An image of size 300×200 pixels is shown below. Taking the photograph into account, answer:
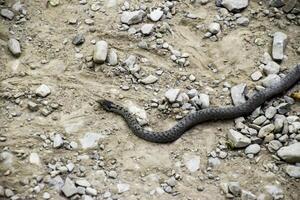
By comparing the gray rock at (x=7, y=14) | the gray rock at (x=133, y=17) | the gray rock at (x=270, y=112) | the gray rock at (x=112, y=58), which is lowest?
the gray rock at (x=270, y=112)

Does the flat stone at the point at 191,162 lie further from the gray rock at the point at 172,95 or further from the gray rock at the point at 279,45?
the gray rock at the point at 279,45

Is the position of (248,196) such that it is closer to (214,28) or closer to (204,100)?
(204,100)

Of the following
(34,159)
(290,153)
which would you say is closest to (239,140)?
(290,153)

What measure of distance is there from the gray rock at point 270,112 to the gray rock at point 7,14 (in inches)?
108

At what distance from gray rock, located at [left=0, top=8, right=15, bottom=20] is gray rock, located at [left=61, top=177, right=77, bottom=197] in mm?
2032

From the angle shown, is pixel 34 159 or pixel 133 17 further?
pixel 133 17

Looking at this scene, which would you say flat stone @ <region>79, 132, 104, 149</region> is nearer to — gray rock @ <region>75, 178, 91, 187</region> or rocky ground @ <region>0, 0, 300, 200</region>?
rocky ground @ <region>0, 0, 300, 200</region>

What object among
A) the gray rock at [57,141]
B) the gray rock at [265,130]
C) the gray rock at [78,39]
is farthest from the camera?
the gray rock at [78,39]

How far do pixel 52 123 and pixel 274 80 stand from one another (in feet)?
6.98

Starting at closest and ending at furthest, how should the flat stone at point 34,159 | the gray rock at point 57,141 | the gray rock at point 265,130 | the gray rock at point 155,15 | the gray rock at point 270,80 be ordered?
the flat stone at point 34,159, the gray rock at point 57,141, the gray rock at point 265,130, the gray rock at point 270,80, the gray rock at point 155,15

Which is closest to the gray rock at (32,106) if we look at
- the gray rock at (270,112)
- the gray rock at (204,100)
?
the gray rock at (204,100)

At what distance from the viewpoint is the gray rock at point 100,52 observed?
5320 millimetres

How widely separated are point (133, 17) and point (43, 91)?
3.96 ft

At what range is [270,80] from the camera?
5258 mm
